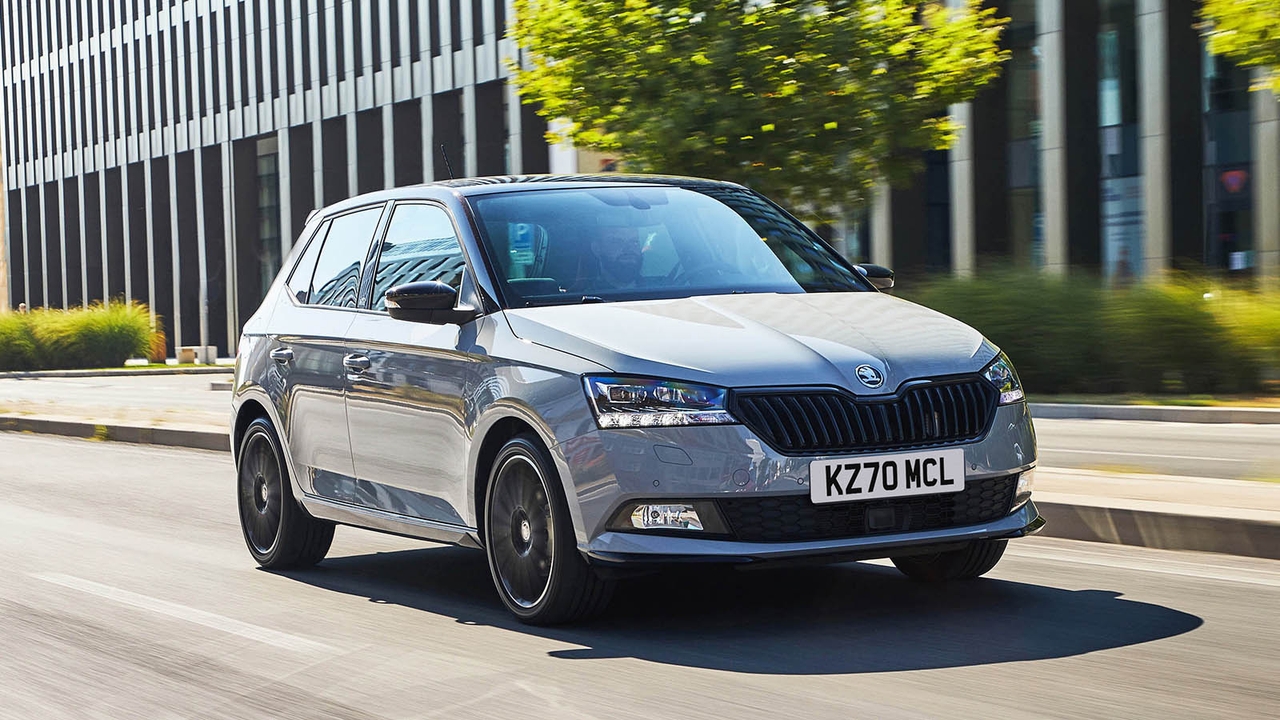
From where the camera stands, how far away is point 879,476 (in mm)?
5449

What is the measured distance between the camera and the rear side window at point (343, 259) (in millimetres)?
7449

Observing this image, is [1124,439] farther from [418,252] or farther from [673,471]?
[673,471]

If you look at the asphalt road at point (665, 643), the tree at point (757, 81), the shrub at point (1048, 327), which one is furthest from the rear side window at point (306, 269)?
the tree at point (757, 81)

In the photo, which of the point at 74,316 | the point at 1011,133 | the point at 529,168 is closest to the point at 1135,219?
the point at 1011,133

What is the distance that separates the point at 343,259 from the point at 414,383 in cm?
129

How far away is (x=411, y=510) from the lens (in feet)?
22.0

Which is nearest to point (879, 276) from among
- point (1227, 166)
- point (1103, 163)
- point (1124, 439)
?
point (1124, 439)

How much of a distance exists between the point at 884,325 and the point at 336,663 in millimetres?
2178

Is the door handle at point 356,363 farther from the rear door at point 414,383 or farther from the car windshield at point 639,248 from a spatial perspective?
the car windshield at point 639,248

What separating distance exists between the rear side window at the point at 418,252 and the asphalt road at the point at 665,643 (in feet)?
4.22

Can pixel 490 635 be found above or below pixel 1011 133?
below

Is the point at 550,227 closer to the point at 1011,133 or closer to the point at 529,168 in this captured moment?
the point at 1011,133

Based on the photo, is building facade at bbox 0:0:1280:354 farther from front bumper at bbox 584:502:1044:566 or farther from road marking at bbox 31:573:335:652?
front bumper at bbox 584:502:1044:566

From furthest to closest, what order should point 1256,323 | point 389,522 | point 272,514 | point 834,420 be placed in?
point 1256,323, point 272,514, point 389,522, point 834,420
